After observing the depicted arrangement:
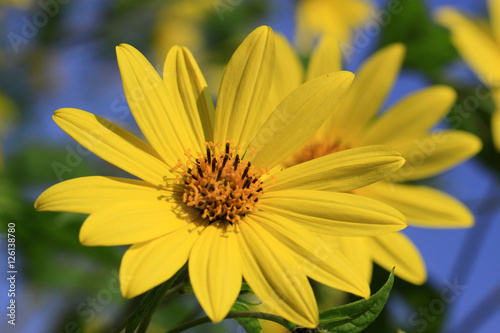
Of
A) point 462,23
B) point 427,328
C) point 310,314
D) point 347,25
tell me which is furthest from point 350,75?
point 347,25

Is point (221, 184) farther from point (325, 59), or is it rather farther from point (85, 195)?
point (325, 59)

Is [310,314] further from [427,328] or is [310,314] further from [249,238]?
[427,328]

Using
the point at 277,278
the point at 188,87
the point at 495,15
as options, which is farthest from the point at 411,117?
the point at 495,15

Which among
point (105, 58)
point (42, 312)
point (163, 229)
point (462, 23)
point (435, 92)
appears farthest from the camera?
point (105, 58)

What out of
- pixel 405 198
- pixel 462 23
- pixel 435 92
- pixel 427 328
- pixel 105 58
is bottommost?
pixel 427 328

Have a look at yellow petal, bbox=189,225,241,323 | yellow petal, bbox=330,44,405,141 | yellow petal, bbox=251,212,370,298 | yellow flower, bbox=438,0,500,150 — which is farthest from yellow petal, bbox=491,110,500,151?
yellow petal, bbox=189,225,241,323

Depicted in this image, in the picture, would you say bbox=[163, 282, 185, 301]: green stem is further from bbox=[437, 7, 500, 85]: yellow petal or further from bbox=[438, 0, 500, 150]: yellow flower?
bbox=[437, 7, 500, 85]: yellow petal

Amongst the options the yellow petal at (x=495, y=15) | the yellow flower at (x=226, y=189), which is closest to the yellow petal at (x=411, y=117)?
the yellow flower at (x=226, y=189)
